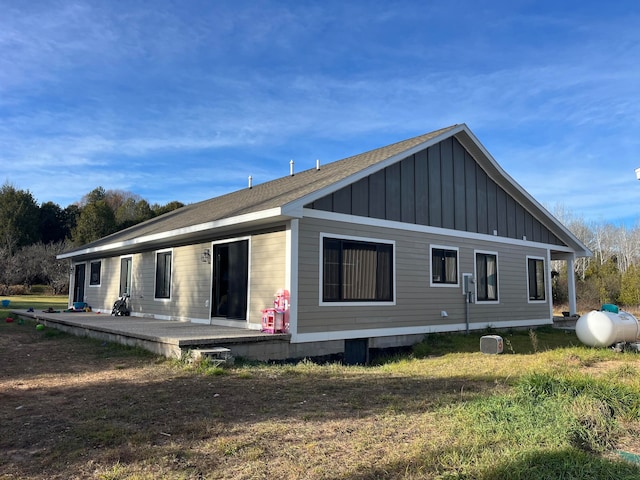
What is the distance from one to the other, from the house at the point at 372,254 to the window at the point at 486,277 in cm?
4

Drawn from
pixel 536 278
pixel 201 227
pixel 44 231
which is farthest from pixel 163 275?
pixel 44 231

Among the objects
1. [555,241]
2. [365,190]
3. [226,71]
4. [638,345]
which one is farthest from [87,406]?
[555,241]

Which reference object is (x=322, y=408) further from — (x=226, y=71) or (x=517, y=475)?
(x=226, y=71)

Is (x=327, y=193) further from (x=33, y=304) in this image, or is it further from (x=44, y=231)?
(x=44, y=231)

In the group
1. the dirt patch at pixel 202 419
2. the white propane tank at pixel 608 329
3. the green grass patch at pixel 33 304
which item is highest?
the white propane tank at pixel 608 329

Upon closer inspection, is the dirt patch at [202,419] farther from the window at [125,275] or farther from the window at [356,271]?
the window at [125,275]

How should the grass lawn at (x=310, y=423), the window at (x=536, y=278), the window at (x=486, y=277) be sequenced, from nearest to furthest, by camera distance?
the grass lawn at (x=310, y=423)
the window at (x=486, y=277)
the window at (x=536, y=278)

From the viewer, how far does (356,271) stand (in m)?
9.29

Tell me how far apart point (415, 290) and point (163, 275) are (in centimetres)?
691

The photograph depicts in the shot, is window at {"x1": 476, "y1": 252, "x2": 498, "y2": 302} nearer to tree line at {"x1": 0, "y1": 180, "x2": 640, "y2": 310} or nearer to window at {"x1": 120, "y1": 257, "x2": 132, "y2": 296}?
window at {"x1": 120, "y1": 257, "x2": 132, "y2": 296}

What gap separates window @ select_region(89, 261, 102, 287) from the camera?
55.6 feet

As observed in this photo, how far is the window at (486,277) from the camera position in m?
12.1

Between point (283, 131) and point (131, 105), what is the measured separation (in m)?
5.87

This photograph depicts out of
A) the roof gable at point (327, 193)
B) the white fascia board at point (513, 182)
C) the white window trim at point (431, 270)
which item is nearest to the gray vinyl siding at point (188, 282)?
the roof gable at point (327, 193)
